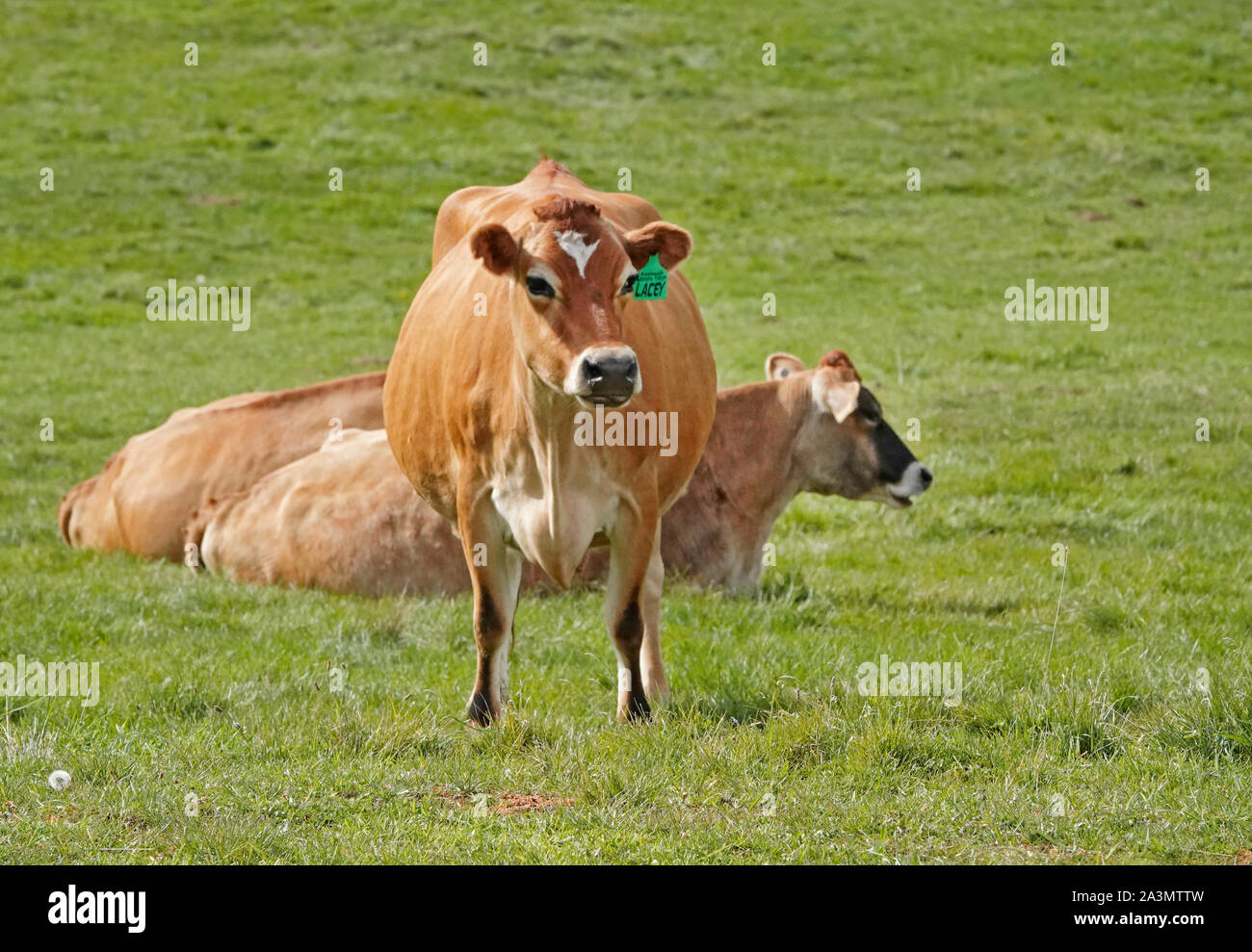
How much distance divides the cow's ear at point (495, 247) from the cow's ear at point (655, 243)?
1.53 feet

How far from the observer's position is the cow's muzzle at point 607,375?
563 cm

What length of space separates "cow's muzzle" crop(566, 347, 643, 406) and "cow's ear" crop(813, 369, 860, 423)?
4407 millimetres

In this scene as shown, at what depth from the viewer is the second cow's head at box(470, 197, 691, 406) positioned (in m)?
5.69

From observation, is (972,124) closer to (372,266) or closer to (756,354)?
(372,266)

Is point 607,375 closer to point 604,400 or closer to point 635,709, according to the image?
point 604,400

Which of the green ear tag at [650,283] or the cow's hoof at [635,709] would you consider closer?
the green ear tag at [650,283]

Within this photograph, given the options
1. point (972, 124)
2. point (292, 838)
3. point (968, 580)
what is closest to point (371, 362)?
point (968, 580)

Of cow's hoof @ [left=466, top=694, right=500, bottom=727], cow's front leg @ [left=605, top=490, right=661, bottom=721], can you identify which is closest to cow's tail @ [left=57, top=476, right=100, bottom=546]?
cow's hoof @ [left=466, top=694, right=500, bottom=727]

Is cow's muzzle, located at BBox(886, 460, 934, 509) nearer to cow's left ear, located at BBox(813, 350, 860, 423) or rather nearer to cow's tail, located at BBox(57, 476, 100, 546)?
cow's left ear, located at BBox(813, 350, 860, 423)

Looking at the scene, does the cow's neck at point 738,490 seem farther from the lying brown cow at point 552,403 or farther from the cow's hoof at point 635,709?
the cow's hoof at point 635,709

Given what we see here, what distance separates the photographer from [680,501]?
983 cm

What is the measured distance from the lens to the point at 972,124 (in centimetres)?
3341

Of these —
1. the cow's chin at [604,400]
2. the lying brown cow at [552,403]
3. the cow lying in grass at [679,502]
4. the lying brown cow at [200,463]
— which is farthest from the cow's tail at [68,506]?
the cow's chin at [604,400]
